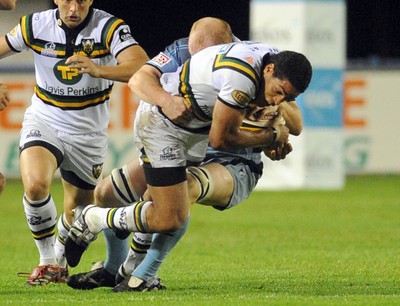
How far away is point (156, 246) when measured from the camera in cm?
854

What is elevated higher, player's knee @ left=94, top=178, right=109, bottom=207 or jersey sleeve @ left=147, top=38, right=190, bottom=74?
jersey sleeve @ left=147, top=38, right=190, bottom=74

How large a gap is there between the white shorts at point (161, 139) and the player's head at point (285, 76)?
2.47 ft

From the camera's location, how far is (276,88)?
794cm

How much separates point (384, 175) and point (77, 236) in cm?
1401

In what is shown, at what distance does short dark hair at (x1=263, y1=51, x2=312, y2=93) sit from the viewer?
7.91 metres

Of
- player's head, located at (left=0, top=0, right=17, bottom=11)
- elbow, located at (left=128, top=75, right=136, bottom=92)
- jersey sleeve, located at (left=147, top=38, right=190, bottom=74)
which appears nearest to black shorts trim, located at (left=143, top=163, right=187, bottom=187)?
elbow, located at (left=128, top=75, right=136, bottom=92)

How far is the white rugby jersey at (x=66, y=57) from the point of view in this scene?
938 centimetres

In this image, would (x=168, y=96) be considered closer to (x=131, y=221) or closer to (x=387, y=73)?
(x=131, y=221)

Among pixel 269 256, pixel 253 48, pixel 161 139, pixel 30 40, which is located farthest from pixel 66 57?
pixel 269 256

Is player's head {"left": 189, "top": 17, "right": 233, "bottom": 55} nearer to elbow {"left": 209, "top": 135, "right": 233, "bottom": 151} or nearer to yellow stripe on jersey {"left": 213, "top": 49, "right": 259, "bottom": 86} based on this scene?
yellow stripe on jersey {"left": 213, "top": 49, "right": 259, "bottom": 86}

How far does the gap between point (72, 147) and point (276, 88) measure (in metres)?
2.14

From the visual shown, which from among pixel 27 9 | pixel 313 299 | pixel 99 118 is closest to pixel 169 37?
pixel 27 9

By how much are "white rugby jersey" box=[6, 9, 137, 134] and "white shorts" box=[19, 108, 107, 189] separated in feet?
0.20

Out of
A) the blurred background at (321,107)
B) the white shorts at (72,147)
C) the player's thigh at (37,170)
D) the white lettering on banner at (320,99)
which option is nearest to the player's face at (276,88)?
the player's thigh at (37,170)
